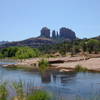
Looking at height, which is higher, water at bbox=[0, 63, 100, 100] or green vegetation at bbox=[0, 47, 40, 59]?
green vegetation at bbox=[0, 47, 40, 59]

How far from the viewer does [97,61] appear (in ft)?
187

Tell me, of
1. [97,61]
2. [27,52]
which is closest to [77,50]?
[27,52]

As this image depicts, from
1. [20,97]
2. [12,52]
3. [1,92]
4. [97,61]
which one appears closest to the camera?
[20,97]

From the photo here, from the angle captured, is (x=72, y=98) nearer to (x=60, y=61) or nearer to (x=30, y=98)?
(x=30, y=98)

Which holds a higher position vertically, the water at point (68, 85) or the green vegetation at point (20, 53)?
the green vegetation at point (20, 53)

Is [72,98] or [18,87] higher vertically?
[18,87]

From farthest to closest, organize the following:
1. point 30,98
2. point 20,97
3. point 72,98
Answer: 1. point 72,98
2. point 20,97
3. point 30,98

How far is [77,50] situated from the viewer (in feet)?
362

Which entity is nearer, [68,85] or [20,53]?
[68,85]

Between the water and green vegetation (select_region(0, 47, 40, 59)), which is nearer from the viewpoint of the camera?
the water

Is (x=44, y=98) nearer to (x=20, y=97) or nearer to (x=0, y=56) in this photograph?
(x=20, y=97)

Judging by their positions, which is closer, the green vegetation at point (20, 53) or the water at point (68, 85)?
the water at point (68, 85)

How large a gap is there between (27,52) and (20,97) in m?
107

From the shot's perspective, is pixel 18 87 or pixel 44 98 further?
pixel 18 87
